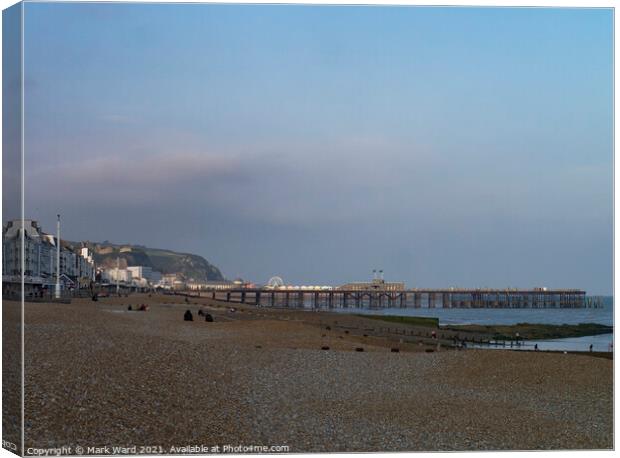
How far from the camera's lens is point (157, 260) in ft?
44.1

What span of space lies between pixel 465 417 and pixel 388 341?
876cm

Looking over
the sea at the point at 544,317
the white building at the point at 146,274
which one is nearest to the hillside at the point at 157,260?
the white building at the point at 146,274

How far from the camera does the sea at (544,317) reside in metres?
14.0

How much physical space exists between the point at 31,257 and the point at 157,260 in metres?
3.47

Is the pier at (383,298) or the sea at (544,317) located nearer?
the sea at (544,317)

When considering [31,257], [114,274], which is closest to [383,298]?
[114,274]

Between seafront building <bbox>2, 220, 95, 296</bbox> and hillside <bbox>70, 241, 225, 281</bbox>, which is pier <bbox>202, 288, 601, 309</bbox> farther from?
seafront building <bbox>2, 220, 95, 296</bbox>

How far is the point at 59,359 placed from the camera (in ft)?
34.5

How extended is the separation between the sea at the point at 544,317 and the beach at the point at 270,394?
0.90 m

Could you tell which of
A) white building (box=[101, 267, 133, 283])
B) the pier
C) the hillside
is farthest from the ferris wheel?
white building (box=[101, 267, 133, 283])

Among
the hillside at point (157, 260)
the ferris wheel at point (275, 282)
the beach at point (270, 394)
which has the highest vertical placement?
the hillside at point (157, 260)

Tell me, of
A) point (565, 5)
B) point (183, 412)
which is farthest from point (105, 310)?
point (565, 5)

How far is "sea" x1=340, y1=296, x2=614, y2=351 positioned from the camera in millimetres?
14008

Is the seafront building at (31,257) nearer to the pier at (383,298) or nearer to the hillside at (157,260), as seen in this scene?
the hillside at (157,260)
